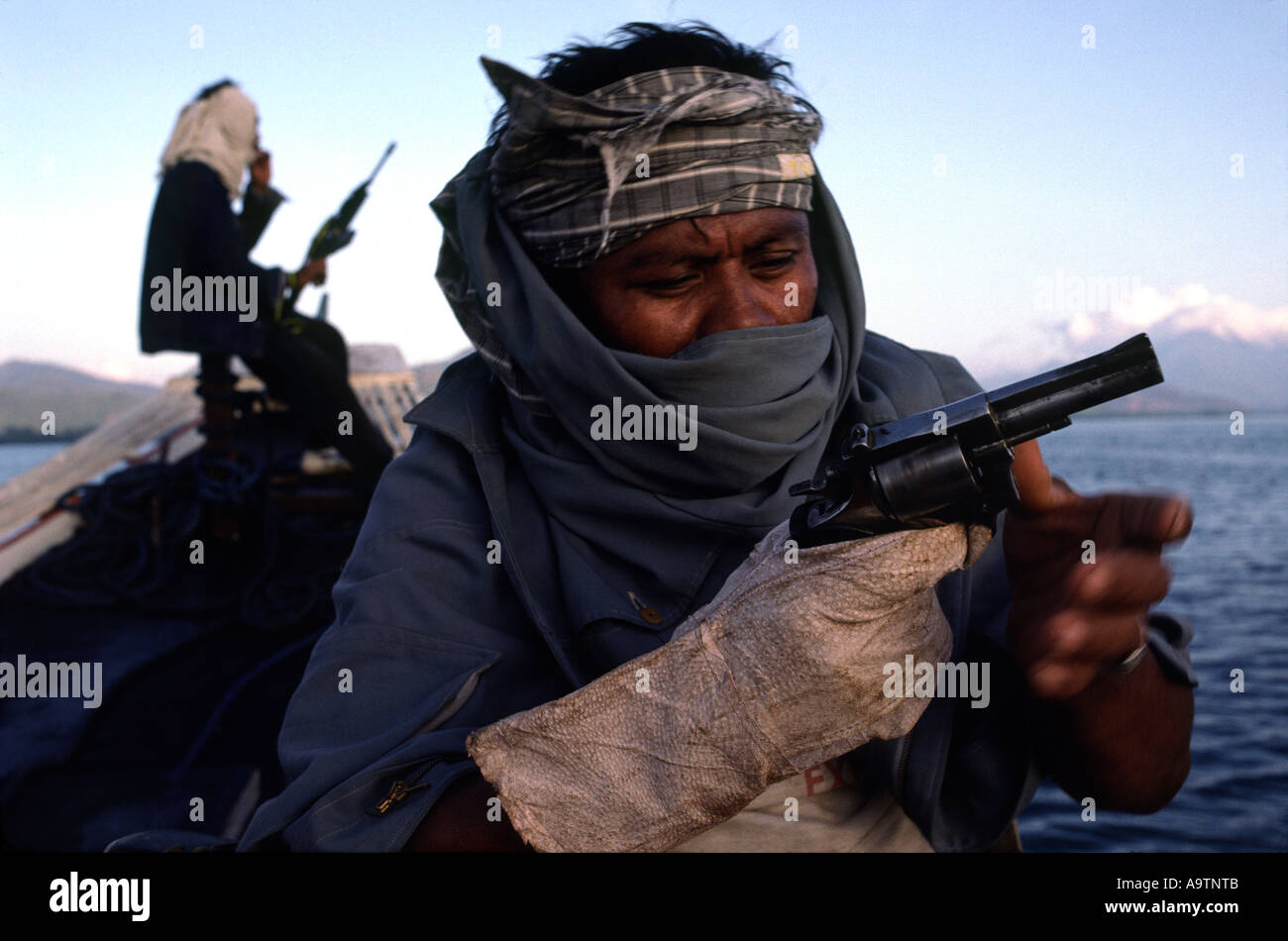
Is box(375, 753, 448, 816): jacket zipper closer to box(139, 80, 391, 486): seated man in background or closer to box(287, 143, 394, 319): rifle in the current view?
box(139, 80, 391, 486): seated man in background

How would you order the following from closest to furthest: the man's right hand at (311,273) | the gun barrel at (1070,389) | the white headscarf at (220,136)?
the gun barrel at (1070,389), the white headscarf at (220,136), the man's right hand at (311,273)

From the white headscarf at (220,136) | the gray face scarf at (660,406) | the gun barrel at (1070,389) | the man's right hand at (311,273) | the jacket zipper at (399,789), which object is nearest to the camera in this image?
the gun barrel at (1070,389)

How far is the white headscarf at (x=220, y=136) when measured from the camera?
491cm

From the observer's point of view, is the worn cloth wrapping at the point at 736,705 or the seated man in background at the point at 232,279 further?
A: the seated man in background at the point at 232,279

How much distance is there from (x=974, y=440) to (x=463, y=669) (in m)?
0.92

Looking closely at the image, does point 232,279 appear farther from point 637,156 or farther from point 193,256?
point 637,156

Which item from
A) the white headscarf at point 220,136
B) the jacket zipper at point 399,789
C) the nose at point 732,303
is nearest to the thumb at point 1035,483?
the nose at point 732,303

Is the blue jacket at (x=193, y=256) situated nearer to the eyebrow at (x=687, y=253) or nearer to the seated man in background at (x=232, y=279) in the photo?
the seated man in background at (x=232, y=279)

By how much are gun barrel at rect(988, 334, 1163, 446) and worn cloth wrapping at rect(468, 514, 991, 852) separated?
6.1 inches

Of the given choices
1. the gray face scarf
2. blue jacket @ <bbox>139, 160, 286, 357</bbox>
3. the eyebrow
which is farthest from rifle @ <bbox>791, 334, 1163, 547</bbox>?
blue jacket @ <bbox>139, 160, 286, 357</bbox>

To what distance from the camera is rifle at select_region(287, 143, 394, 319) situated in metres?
5.50

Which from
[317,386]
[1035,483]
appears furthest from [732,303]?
[317,386]

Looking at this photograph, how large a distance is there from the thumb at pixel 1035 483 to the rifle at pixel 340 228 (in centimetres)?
503
